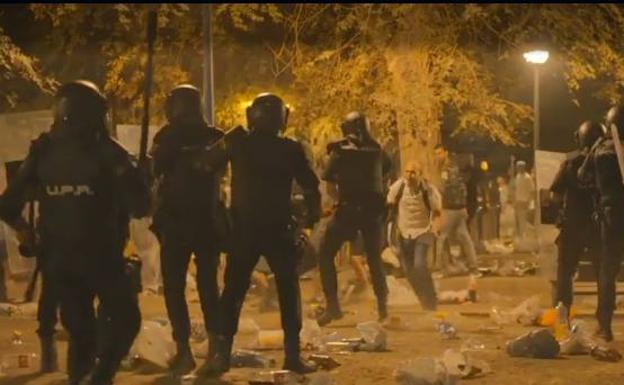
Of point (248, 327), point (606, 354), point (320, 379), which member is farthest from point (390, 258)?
point (320, 379)

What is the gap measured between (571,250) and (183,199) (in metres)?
3.99

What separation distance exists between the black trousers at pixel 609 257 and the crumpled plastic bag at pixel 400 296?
368 cm

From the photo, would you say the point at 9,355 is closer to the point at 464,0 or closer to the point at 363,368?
the point at 363,368

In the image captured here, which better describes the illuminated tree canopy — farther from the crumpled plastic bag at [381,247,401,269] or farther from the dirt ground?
the dirt ground

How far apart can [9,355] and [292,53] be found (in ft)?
Result: 32.4

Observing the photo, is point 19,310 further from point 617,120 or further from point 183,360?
point 617,120

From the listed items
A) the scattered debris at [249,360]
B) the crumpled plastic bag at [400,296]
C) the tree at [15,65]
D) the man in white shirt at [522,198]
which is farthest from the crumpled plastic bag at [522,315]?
the man in white shirt at [522,198]

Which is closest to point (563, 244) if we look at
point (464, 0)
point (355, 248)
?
point (355, 248)

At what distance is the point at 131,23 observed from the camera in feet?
57.6

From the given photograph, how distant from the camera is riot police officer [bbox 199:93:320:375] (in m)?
8.41

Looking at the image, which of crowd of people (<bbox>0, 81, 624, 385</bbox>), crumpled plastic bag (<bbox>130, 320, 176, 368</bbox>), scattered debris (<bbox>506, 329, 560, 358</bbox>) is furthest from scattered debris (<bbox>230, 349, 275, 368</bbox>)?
scattered debris (<bbox>506, 329, 560, 358</bbox>)

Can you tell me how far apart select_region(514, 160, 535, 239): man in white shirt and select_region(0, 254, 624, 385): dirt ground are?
775 centimetres

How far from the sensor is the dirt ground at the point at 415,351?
341 inches

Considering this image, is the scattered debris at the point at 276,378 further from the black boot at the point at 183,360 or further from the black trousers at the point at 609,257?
the black trousers at the point at 609,257
